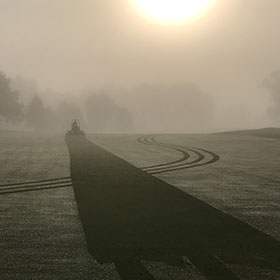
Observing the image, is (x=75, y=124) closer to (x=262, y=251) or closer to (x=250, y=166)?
(x=250, y=166)

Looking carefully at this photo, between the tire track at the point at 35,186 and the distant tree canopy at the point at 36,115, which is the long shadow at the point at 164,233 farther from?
the distant tree canopy at the point at 36,115

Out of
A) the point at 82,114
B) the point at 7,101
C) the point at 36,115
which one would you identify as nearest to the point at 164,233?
the point at 7,101

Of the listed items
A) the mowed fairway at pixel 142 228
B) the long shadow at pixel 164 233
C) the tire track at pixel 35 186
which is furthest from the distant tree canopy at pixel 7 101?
the long shadow at pixel 164 233

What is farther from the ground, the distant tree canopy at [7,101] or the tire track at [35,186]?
the distant tree canopy at [7,101]

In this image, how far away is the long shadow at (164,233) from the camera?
6656 mm

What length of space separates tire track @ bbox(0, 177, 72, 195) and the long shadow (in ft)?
4.38

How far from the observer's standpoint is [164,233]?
820 cm

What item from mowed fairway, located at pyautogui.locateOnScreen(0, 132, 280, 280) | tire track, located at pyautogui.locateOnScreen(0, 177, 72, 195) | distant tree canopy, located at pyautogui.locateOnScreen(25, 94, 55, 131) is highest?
distant tree canopy, located at pyautogui.locateOnScreen(25, 94, 55, 131)

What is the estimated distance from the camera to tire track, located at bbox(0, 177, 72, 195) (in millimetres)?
A: 13371

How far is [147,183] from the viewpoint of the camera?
14.5m

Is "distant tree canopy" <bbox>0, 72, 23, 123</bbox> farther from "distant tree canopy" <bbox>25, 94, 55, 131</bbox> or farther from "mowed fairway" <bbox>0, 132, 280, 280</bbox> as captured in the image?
"mowed fairway" <bbox>0, 132, 280, 280</bbox>

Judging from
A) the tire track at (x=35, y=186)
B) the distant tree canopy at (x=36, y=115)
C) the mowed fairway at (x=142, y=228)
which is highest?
the distant tree canopy at (x=36, y=115)

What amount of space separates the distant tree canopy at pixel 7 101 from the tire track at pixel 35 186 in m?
82.7

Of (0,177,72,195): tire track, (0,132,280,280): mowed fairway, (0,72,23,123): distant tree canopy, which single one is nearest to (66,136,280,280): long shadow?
(0,132,280,280): mowed fairway
